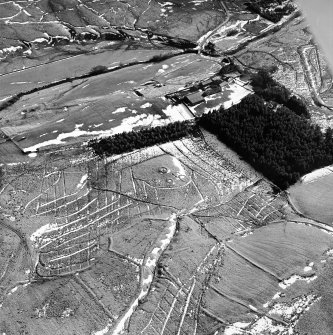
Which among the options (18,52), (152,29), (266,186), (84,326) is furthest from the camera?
(152,29)

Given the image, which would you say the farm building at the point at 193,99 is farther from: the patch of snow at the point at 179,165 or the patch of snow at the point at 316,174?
the patch of snow at the point at 316,174

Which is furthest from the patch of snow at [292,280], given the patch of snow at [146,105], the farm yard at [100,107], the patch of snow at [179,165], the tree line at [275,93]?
the patch of snow at [146,105]

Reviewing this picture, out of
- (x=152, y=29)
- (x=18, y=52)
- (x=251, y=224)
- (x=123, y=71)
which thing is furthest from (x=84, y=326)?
(x=152, y=29)

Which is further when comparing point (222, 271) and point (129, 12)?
point (129, 12)

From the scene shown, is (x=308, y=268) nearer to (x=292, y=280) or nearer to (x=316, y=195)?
(x=292, y=280)

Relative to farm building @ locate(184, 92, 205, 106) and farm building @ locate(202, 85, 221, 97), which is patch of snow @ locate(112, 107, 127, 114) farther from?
farm building @ locate(202, 85, 221, 97)

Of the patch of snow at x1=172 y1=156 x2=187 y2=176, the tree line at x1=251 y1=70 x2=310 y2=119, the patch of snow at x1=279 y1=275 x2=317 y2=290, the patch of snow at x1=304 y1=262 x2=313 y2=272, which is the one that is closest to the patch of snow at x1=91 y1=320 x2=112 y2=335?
Answer: the patch of snow at x1=279 y1=275 x2=317 y2=290

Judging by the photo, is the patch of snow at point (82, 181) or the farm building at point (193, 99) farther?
the farm building at point (193, 99)

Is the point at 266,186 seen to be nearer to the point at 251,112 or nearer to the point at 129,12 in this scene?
the point at 251,112
